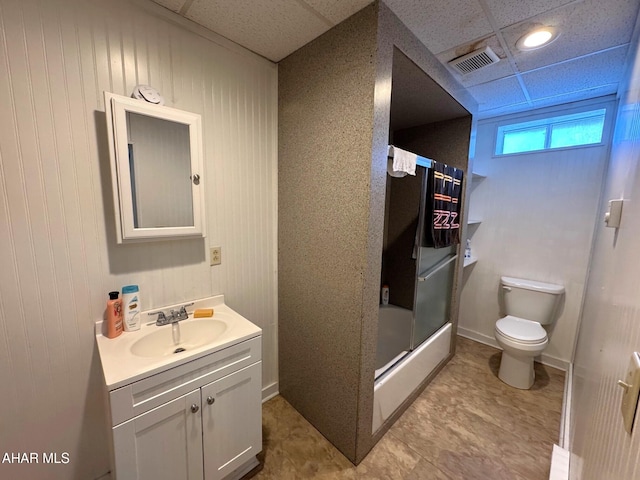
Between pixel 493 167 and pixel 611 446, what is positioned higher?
pixel 493 167

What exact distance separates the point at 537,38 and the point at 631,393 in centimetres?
176

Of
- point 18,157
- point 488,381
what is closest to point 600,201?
point 488,381

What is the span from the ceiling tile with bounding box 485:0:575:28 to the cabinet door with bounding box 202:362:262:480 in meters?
2.06

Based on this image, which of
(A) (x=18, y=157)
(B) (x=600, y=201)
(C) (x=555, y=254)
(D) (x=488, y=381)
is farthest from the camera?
(C) (x=555, y=254)

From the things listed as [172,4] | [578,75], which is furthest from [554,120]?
[172,4]

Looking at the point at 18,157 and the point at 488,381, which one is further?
the point at 488,381

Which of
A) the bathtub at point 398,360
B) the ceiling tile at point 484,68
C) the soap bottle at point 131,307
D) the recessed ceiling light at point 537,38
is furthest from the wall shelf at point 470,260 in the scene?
the soap bottle at point 131,307

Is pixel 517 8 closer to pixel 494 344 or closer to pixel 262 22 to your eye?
pixel 262 22

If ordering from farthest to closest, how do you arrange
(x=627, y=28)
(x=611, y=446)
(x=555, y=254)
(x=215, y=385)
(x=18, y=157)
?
(x=555, y=254)
(x=627, y=28)
(x=215, y=385)
(x=18, y=157)
(x=611, y=446)

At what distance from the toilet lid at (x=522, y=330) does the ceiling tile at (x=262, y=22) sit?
2527mm

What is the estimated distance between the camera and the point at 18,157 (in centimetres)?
98

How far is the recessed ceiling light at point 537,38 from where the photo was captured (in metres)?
1.33

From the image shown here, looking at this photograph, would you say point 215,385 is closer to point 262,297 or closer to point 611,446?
point 262,297

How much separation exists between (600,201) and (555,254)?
0.53 metres
